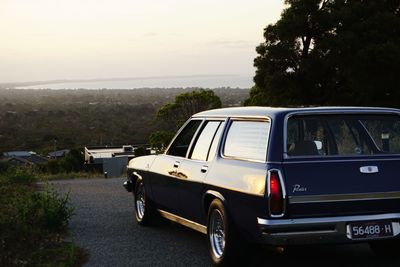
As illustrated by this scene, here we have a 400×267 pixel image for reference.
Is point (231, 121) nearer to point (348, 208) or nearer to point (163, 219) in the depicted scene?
point (348, 208)

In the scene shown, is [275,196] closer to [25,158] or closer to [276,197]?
[276,197]

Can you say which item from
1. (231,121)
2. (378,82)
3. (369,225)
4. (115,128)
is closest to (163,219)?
(231,121)

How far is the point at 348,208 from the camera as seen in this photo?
6.13 metres

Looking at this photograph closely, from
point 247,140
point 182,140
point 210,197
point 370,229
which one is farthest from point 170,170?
point 370,229

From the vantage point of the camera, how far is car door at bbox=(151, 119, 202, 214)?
8305mm

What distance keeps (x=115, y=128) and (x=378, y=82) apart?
91.4 meters

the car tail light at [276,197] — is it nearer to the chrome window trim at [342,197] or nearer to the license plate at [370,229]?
the chrome window trim at [342,197]

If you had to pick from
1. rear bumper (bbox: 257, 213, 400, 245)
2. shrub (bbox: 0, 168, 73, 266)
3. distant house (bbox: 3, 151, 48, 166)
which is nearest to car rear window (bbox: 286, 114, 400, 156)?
rear bumper (bbox: 257, 213, 400, 245)

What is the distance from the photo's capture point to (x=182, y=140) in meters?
9.09

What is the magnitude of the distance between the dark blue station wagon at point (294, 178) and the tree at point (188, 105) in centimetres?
5530

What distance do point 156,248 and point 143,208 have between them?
1637mm

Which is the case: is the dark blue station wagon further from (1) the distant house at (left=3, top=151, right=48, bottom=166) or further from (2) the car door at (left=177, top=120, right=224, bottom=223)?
(1) the distant house at (left=3, top=151, right=48, bottom=166)

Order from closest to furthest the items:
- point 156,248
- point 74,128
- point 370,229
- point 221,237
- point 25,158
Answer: point 370,229, point 221,237, point 156,248, point 25,158, point 74,128

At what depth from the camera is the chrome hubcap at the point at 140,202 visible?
9734mm
